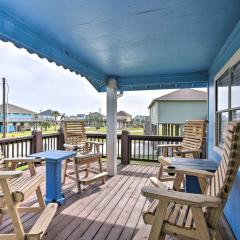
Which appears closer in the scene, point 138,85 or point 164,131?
point 138,85

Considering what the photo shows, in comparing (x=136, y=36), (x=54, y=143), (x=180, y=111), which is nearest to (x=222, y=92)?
(x=136, y=36)

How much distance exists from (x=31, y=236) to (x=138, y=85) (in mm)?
4007

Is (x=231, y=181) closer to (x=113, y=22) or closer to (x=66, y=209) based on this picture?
(x=113, y=22)

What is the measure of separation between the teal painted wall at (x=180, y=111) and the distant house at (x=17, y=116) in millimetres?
19573

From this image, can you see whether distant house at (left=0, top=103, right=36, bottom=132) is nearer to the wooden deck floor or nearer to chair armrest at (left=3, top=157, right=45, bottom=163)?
the wooden deck floor

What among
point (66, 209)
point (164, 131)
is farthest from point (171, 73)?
point (164, 131)

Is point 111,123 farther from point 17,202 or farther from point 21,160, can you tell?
point 17,202

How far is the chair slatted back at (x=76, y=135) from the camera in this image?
507cm

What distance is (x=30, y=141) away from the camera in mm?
5516

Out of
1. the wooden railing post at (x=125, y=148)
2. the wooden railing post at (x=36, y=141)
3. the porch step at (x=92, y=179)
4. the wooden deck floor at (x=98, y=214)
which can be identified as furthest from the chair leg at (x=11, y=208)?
the wooden railing post at (x=125, y=148)

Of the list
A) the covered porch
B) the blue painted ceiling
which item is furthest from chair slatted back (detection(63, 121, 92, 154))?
the blue painted ceiling

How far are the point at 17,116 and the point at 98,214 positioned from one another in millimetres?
32761

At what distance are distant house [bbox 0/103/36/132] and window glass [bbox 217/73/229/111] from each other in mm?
25702

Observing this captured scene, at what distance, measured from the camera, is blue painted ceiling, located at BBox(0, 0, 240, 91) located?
1.97 metres
